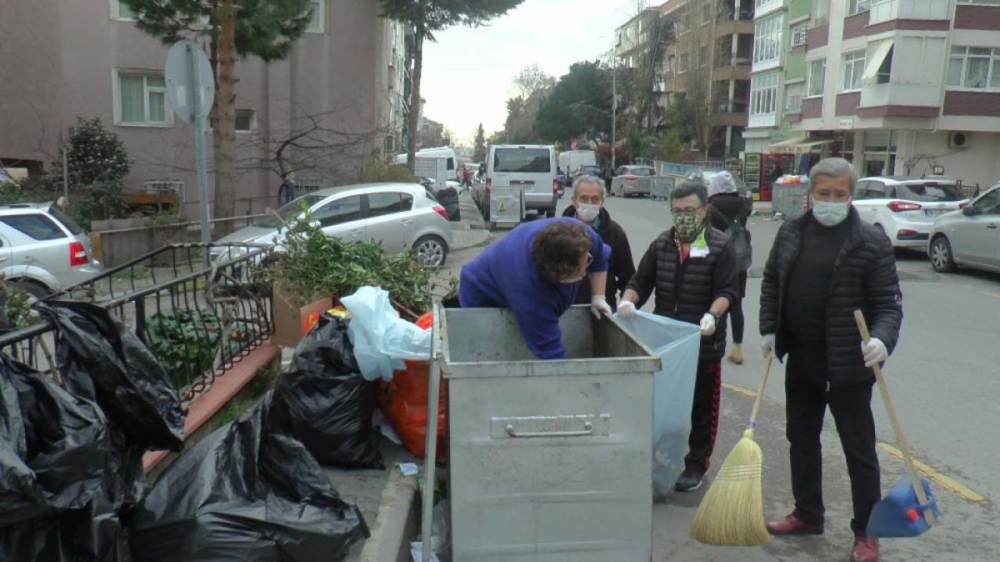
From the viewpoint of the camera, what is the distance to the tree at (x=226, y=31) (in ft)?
48.3

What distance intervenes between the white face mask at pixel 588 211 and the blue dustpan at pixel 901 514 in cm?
240

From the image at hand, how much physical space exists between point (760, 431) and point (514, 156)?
1853cm

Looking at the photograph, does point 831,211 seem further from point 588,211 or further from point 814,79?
point 814,79

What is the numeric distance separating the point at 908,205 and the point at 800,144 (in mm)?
24297

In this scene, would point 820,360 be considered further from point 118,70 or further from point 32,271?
point 118,70

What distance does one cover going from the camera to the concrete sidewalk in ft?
13.6

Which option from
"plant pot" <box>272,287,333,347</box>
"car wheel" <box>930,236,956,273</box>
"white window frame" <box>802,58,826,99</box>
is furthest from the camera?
"white window frame" <box>802,58,826,99</box>

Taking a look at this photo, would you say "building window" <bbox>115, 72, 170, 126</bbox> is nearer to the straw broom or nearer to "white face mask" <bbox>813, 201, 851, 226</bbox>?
"white face mask" <bbox>813, 201, 851, 226</bbox>

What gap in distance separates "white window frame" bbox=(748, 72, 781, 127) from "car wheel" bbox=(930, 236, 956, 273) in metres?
31.6

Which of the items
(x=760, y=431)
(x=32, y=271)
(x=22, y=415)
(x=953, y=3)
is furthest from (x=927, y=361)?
(x=953, y=3)

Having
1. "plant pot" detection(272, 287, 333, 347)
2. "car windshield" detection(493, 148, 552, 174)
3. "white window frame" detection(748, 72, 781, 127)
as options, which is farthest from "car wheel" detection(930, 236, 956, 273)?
"white window frame" detection(748, 72, 781, 127)

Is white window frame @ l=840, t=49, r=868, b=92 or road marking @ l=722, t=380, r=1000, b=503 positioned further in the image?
white window frame @ l=840, t=49, r=868, b=92

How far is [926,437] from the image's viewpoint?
581cm

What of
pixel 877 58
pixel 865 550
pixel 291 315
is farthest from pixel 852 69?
pixel 865 550
